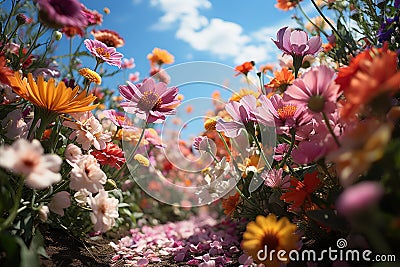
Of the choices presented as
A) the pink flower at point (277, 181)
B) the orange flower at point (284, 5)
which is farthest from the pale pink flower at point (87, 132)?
the orange flower at point (284, 5)

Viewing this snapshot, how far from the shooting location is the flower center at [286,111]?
884 mm

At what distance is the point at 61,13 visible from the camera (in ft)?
2.45

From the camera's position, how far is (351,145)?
491 millimetres

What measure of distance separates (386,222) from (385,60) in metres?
0.20

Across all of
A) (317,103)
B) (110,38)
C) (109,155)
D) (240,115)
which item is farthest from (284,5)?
(317,103)

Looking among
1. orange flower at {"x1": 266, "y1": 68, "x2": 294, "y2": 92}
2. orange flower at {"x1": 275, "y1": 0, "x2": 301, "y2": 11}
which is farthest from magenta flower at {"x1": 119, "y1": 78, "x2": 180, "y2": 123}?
orange flower at {"x1": 275, "y1": 0, "x2": 301, "y2": 11}

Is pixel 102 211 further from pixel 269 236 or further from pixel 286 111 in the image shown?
pixel 286 111

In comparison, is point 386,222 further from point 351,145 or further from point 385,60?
point 385,60

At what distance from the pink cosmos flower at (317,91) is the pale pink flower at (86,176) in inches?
15.8

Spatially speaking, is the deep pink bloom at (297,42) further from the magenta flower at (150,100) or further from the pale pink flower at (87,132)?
the pale pink flower at (87,132)

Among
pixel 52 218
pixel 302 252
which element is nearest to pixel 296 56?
pixel 302 252

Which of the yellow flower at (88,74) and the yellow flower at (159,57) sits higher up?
the yellow flower at (159,57)

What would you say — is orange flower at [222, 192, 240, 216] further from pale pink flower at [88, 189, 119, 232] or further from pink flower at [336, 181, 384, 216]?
pink flower at [336, 181, 384, 216]

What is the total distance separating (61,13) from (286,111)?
499mm
